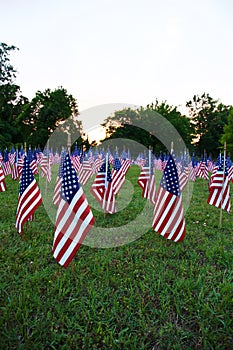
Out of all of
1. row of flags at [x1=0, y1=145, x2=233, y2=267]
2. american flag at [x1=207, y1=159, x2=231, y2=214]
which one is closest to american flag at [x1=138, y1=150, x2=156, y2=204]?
row of flags at [x1=0, y1=145, x2=233, y2=267]

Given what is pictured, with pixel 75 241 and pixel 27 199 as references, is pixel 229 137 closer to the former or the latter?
pixel 27 199

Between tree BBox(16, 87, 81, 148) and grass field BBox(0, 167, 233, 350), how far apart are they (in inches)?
1591

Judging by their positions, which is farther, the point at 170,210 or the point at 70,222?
the point at 170,210

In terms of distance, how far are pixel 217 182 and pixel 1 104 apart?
41797 mm

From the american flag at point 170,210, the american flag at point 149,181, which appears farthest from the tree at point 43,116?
the american flag at point 170,210

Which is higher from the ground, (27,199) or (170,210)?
(27,199)

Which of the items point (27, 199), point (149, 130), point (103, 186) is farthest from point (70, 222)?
point (149, 130)

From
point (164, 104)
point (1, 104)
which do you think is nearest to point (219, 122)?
point (164, 104)

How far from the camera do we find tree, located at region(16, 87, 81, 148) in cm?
4572

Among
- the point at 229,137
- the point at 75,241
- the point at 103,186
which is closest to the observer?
the point at 75,241

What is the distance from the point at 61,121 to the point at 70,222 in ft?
148

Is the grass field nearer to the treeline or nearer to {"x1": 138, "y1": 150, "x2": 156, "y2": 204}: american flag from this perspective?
{"x1": 138, "y1": 150, "x2": 156, "y2": 204}: american flag

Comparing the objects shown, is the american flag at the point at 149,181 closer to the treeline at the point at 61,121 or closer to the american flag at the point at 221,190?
the american flag at the point at 221,190

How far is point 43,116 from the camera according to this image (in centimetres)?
4875
